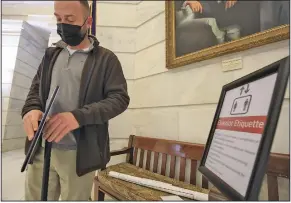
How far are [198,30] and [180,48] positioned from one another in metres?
0.17

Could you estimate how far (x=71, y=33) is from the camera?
747 millimetres

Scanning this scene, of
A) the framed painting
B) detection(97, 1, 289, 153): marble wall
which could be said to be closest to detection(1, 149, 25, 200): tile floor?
detection(97, 1, 289, 153): marble wall

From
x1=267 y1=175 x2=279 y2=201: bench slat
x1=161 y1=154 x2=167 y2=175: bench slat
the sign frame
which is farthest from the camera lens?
x1=161 y1=154 x2=167 y2=175: bench slat

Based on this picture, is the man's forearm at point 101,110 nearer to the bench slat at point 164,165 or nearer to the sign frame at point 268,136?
the sign frame at point 268,136

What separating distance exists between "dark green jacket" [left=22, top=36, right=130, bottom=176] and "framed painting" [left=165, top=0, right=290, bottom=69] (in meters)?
0.71

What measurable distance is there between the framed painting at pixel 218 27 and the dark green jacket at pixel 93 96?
71cm

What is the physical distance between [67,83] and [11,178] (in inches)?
41.7

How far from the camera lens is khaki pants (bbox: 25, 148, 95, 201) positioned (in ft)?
2.54

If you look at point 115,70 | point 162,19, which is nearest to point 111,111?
point 115,70

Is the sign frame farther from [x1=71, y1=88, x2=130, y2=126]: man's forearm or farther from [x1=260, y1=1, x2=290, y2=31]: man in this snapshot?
[x1=260, y1=1, x2=290, y2=31]: man

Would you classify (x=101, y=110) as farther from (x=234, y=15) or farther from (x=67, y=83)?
(x=234, y=15)

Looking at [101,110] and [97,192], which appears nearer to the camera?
[101,110]

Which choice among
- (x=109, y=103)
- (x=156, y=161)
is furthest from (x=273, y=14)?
(x=156, y=161)

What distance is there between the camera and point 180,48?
1458mm
